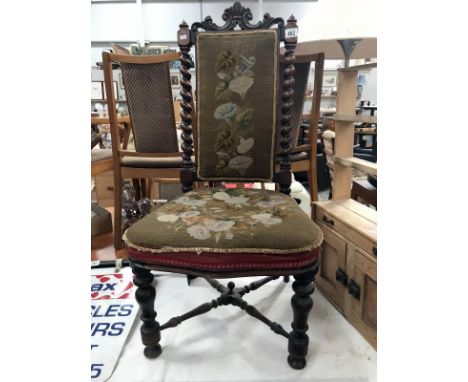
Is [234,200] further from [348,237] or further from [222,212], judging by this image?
[348,237]

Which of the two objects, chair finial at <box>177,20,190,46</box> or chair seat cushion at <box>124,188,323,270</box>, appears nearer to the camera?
chair seat cushion at <box>124,188,323,270</box>

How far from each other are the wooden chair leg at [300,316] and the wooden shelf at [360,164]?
1.54 feet

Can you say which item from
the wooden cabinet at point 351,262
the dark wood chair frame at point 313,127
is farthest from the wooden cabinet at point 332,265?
Result: the dark wood chair frame at point 313,127

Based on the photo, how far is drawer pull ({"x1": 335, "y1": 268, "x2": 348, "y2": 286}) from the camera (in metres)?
1.27

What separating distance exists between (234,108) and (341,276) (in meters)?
0.79

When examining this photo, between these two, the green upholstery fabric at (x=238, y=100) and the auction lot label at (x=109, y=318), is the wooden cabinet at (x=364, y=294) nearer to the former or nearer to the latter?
the green upholstery fabric at (x=238, y=100)

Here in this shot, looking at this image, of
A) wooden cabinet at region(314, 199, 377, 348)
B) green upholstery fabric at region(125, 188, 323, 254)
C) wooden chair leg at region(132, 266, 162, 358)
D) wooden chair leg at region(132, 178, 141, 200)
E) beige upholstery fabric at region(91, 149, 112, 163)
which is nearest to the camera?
green upholstery fabric at region(125, 188, 323, 254)

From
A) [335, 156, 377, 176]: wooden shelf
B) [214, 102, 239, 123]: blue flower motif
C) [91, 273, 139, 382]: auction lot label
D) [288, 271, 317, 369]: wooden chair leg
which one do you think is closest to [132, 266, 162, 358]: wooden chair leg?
[91, 273, 139, 382]: auction lot label

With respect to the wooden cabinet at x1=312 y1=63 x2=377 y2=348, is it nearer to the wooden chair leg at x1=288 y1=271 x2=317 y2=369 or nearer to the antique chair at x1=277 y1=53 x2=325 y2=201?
the wooden chair leg at x1=288 y1=271 x2=317 y2=369

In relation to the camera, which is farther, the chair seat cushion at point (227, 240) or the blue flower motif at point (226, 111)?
the blue flower motif at point (226, 111)

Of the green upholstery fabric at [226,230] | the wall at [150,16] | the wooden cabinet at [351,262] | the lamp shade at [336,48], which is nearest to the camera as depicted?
the green upholstery fabric at [226,230]

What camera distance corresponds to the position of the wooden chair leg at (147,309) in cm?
102
